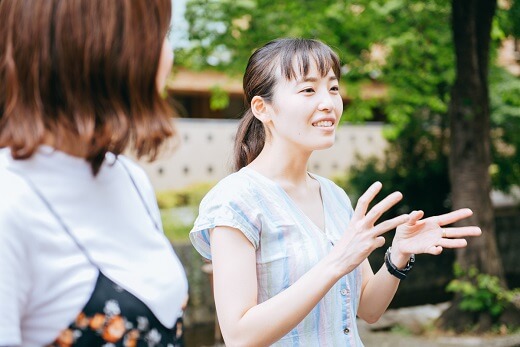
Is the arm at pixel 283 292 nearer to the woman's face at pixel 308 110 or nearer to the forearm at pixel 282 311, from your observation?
the forearm at pixel 282 311

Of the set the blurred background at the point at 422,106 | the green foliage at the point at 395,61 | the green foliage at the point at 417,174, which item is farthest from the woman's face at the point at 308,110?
the green foliage at the point at 417,174

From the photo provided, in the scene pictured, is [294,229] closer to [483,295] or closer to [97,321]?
[97,321]

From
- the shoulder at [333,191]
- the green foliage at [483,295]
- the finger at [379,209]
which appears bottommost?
the green foliage at [483,295]

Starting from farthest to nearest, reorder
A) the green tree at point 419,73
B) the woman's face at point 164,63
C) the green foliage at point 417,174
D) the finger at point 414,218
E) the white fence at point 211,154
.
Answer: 1. the white fence at point 211,154
2. the green foliage at point 417,174
3. the green tree at point 419,73
4. the finger at point 414,218
5. the woman's face at point 164,63

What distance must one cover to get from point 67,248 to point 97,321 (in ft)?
0.40

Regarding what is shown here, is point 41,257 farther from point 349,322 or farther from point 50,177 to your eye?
point 349,322

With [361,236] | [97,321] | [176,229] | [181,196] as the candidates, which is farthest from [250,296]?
[181,196]

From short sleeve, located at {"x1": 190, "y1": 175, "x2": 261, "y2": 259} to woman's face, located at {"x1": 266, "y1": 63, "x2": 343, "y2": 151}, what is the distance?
8.4 inches

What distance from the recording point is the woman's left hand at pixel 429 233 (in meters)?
2.19

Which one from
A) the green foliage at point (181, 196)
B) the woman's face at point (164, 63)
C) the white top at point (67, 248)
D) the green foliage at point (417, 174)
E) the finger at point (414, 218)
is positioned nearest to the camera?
the white top at point (67, 248)

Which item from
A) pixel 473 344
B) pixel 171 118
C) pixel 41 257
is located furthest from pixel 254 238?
pixel 473 344

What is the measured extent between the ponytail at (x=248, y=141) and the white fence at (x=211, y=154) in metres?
15.3

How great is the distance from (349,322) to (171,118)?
1.09 metres

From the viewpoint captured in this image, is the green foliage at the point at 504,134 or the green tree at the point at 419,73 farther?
the green foliage at the point at 504,134
